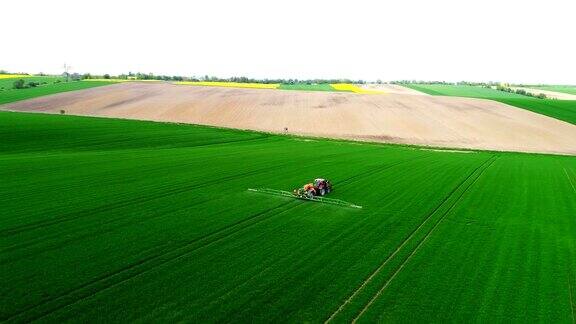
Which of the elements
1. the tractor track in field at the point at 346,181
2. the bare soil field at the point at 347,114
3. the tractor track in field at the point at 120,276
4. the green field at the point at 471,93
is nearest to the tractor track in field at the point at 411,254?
the tractor track in field at the point at 346,181

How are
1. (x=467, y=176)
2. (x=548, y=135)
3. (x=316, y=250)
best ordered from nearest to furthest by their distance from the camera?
(x=316, y=250), (x=467, y=176), (x=548, y=135)

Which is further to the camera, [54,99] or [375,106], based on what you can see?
[54,99]

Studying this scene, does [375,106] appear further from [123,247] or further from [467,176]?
[123,247]

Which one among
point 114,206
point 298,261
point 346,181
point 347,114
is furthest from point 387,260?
point 347,114

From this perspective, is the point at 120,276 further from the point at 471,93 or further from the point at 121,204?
the point at 471,93

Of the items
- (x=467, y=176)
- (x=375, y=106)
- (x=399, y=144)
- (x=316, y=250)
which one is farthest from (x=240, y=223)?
(x=375, y=106)

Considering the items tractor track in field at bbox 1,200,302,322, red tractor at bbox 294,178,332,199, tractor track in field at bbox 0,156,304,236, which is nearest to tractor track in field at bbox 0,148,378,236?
tractor track in field at bbox 0,156,304,236
